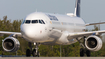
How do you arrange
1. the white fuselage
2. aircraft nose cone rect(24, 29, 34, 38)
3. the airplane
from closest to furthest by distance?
aircraft nose cone rect(24, 29, 34, 38)
the white fuselage
the airplane

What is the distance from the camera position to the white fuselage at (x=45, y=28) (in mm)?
23172

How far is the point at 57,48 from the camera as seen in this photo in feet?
215

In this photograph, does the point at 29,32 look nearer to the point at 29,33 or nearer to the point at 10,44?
the point at 29,33

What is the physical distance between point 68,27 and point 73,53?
34.5 metres

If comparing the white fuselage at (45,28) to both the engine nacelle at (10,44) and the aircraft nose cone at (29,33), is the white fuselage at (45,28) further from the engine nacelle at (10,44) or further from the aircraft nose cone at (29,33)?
the engine nacelle at (10,44)

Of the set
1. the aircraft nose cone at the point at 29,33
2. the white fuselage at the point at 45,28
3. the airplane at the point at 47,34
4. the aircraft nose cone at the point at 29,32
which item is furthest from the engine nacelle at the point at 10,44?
the aircraft nose cone at the point at 29,33

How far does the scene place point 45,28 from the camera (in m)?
24.5

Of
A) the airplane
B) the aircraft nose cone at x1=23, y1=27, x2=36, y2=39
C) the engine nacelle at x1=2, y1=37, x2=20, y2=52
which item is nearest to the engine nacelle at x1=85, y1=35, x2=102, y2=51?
the airplane

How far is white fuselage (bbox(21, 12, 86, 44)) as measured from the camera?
23.2 metres

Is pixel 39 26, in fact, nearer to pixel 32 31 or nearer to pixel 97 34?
pixel 32 31

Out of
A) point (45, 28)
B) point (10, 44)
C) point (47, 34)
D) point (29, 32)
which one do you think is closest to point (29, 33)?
point (29, 32)

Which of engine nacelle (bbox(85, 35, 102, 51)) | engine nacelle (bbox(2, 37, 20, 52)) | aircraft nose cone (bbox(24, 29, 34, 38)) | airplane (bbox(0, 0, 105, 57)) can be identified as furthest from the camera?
engine nacelle (bbox(2, 37, 20, 52))

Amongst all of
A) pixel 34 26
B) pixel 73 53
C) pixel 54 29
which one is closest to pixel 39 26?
pixel 34 26

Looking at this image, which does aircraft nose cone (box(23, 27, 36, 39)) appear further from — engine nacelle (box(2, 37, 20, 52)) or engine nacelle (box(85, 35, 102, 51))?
engine nacelle (box(85, 35, 102, 51))
